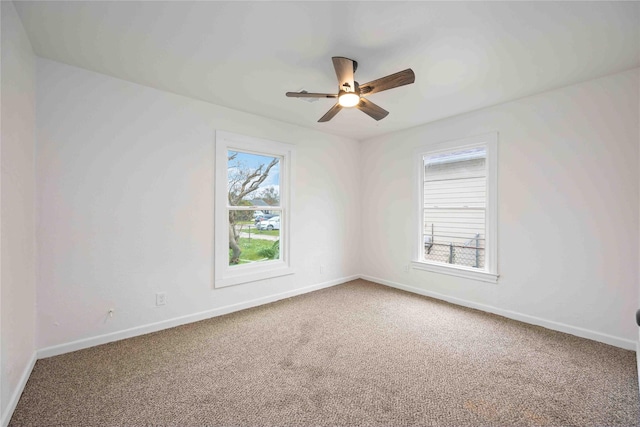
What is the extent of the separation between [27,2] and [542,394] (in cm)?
414

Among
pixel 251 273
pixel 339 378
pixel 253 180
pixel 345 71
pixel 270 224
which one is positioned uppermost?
pixel 345 71

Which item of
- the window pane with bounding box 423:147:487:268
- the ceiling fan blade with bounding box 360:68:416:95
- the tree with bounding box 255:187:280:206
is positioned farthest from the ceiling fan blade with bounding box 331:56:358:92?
the window pane with bounding box 423:147:487:268

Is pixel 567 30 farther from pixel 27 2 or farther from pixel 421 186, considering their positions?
pixel 27 2

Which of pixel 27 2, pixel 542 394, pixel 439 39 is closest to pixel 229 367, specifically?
pixel 542 394

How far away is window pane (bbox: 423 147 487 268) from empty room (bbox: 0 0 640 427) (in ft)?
0.11

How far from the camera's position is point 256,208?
3.62 m

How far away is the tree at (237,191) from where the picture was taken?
3498 millimetres

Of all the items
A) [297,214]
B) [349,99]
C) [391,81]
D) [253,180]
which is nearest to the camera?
[391,81]

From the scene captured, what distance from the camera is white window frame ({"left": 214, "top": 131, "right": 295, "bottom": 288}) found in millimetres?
3273

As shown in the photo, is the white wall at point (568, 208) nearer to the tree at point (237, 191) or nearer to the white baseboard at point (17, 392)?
the tree at point (237, 191)

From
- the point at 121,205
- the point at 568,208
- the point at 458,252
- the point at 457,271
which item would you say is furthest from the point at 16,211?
the point at 568,208

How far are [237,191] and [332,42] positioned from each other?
7.01 ft

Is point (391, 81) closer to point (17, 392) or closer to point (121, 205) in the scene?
point (121, 205)

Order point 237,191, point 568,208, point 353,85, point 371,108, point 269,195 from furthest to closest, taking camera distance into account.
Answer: point 269,195 < point 237,191 < point 568,208 < point 371,108 < point 353,85
